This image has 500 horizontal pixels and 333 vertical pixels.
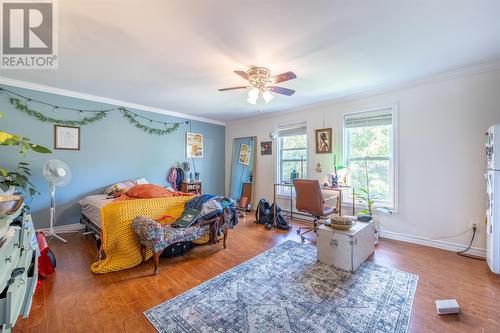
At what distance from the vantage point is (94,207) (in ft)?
10.1

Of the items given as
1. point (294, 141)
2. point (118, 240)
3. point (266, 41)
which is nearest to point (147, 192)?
point (118, 240)

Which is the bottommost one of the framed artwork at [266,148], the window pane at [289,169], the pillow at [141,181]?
the pillow at [141,181]

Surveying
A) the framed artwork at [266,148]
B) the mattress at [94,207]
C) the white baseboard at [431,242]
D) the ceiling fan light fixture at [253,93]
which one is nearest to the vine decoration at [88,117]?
the mattress at [94,207]

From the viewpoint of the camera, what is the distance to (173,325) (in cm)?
160

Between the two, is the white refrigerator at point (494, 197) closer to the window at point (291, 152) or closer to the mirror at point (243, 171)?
the window at point (291, 152)

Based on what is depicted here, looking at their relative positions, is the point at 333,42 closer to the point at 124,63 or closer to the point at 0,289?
the point at 124,63

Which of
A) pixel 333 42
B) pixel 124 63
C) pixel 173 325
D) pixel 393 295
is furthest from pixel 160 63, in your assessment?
pixel 393 295

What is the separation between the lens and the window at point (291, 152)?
464 centimetres

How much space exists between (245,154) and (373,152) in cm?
296

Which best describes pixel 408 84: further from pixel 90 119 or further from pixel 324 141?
pixel 90 119

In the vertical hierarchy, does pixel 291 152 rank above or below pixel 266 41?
below

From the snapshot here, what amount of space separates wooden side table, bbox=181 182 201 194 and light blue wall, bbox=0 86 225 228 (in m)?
0.41

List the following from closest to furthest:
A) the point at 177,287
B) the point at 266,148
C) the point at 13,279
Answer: the point at 13,279 → the point at 177,287 → the point at 266,148

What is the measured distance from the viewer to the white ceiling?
5.63 feet
